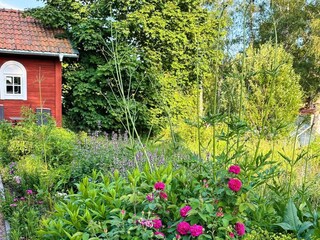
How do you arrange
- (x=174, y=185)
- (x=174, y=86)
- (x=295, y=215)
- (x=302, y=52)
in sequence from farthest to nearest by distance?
1. (x=302, y=52)
2. (x=174, y=86)
3. (x=174, y=185)
4. (x=295, y=215)

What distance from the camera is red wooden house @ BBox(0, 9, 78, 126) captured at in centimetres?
917

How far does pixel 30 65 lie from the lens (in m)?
9.55

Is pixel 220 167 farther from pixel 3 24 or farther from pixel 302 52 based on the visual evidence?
pixel 302 52

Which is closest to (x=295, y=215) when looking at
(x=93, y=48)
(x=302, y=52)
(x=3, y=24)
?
(x=93, y=48)

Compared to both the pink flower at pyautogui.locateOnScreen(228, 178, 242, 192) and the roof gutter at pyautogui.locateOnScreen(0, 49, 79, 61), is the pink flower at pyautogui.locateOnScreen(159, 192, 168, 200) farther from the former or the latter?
the roof gutter at pyautogui.locateOnScreen(0, 49, 79, 61)

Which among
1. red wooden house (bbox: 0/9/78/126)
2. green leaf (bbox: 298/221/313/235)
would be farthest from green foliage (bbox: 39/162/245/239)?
red wooden house (bbox: 0/9/78/126)

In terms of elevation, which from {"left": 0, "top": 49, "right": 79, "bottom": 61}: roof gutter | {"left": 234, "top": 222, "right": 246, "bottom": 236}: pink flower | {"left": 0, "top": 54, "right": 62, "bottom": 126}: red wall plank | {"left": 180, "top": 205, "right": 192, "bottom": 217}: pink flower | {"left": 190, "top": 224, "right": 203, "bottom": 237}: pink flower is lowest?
{"left": 234, "top": 222, "right": 246, "bottom": 236}: pink flower

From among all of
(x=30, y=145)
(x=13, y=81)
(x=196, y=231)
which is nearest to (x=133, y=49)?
(x=13, y=81)

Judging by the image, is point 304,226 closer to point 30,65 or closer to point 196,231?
point 196,231

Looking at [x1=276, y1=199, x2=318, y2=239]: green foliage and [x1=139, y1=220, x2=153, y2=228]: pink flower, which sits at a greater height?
[x1=139, y1=220, x2=153, y2=228]: pink flower

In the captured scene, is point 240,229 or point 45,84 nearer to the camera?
point 240,229

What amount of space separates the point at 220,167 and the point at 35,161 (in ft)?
10.3

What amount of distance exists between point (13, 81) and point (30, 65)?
2.38 ft

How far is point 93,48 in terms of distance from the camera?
9.51m
